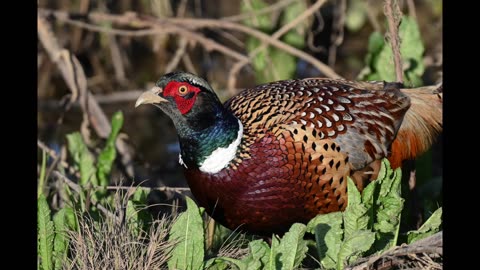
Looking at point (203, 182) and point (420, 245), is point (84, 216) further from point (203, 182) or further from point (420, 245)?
point (420, 245)

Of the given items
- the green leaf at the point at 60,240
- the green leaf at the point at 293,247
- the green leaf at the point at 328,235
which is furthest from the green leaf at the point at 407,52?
the green leaf at the point at 60,240

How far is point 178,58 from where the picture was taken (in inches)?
253

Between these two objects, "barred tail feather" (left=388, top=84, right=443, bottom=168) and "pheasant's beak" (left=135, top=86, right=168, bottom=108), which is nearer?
"pheasant's beak" (left=135, top=86, right=168, bottom=108)

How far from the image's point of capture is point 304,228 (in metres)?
3.52

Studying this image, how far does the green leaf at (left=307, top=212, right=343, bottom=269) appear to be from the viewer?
3.72 metres

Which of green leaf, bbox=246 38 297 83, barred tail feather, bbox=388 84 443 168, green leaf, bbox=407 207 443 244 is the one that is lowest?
green leaf, bbox=407 207 443 244

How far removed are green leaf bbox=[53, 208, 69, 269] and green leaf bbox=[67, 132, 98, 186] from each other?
3.02 ft

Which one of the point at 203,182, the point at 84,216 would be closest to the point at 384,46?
the point at 203,182

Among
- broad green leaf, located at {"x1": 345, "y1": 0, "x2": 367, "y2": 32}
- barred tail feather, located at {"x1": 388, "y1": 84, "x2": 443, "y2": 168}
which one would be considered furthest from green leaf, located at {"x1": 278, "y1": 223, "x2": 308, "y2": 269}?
broad green leaf, located at {"x1": 345, "y1": 0, "x2": 367, "y2": 32}

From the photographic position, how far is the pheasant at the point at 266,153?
382cm

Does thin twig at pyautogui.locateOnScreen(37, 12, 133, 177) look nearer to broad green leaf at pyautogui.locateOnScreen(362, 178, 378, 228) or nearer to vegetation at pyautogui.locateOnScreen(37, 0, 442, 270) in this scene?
vegetation at pyautogui.locateOnScreen(37, 0, 442, 270)

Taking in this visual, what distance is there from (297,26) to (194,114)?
2.76 m
